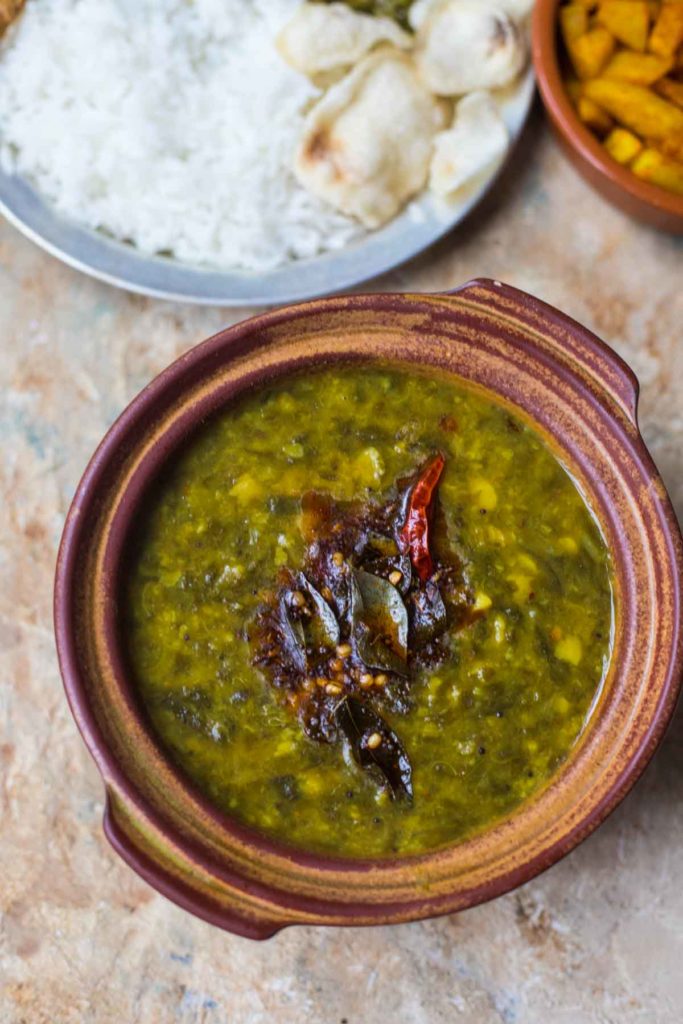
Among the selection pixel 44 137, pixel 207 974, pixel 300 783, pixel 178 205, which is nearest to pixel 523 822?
pixel 300 783

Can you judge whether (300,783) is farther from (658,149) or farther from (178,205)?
(658,149)

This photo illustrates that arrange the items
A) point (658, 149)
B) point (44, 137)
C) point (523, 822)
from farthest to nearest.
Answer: point (44, 137), point (658, 149), point (523, 822)

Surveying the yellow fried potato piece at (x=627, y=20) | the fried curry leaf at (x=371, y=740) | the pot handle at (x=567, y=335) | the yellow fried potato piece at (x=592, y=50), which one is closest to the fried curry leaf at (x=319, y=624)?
the fried curry leaf at (x=371, y=740)

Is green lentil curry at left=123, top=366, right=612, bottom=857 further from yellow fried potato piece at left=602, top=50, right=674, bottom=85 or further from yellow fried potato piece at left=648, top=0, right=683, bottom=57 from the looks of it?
yellow fried potato piece at left=648, top=0, right=683, bottom=57

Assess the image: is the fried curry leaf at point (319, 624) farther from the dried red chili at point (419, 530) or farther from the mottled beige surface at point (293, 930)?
the mottled beige surface at point (293, 930)

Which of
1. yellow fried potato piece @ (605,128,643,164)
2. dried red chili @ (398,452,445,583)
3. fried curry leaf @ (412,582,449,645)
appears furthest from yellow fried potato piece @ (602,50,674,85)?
fried curry leaf @ (412,582,449,645)

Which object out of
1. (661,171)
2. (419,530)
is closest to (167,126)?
(661,171)

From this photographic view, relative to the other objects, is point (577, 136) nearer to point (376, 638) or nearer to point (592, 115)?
point (592, 115)
